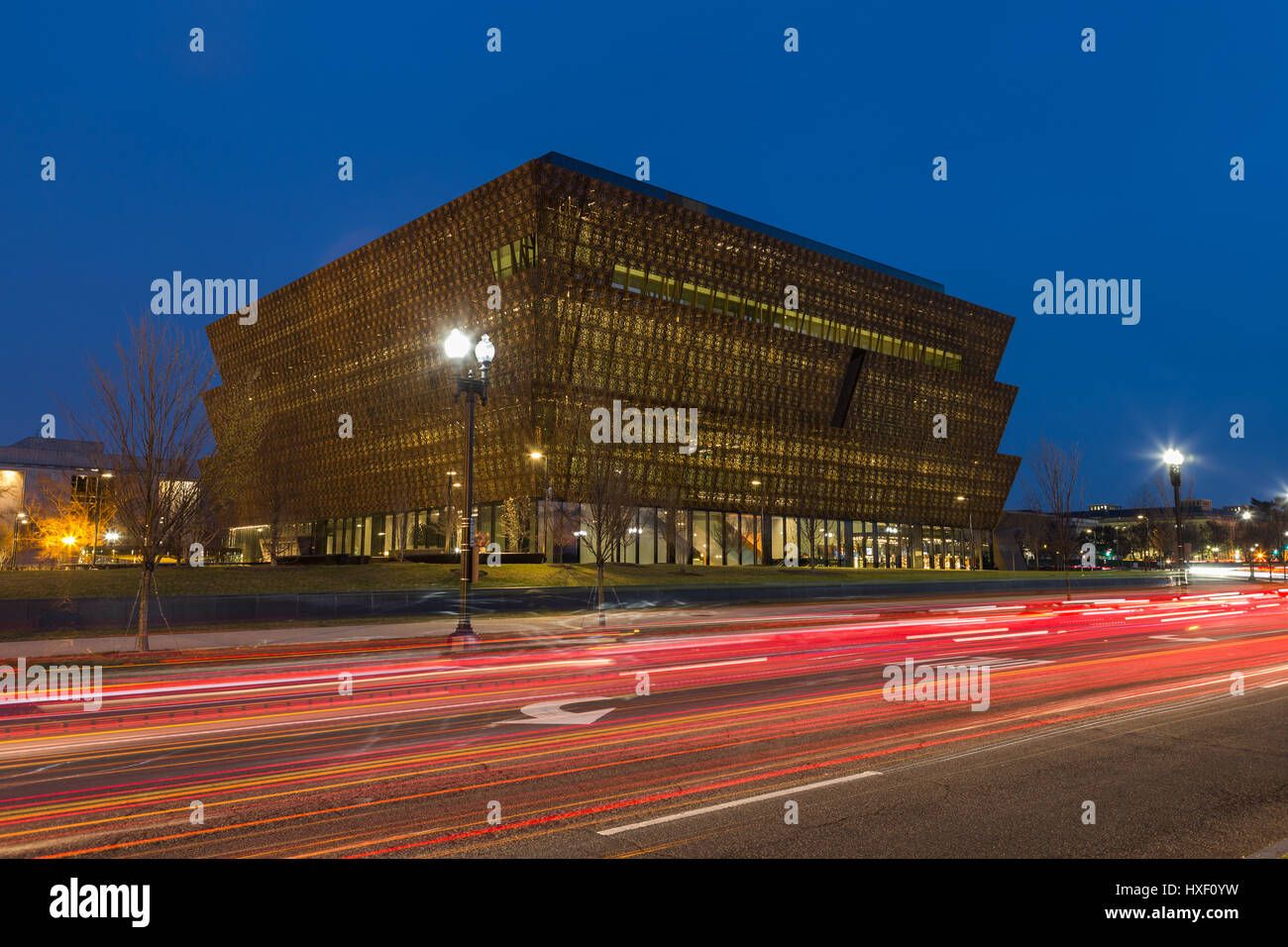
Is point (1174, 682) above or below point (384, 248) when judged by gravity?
below

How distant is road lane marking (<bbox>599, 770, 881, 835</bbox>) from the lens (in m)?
5.94

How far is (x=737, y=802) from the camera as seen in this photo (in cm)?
657

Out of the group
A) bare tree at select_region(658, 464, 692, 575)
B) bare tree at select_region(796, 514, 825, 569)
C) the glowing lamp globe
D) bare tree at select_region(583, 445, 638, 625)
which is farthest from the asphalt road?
bare tree at select_region(796, 514, 825, 569)

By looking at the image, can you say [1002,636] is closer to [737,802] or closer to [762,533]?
[737,802]

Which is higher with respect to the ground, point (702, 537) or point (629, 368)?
point (629, 368)

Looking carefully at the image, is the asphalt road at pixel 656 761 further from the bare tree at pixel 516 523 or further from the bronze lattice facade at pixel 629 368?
the bare tree at pixel 516 523

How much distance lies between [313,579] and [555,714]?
2507 cm

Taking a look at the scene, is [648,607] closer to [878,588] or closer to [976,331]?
[878,588]

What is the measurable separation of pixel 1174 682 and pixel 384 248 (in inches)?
2784

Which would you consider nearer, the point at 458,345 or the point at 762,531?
the point at 458,345

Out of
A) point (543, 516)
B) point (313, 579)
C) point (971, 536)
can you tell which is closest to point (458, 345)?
point (313, 579)

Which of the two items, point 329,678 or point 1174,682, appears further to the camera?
point 329,678

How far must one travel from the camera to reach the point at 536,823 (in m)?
6.06
